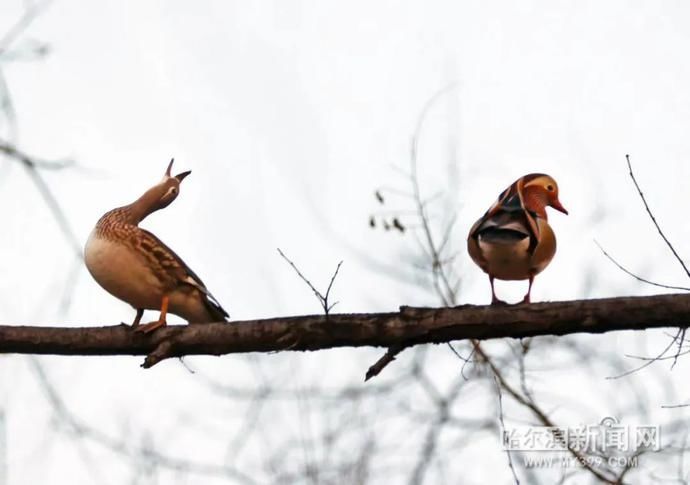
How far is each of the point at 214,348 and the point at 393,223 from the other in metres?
2.27

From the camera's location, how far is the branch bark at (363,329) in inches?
150

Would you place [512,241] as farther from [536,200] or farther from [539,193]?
[539,193]

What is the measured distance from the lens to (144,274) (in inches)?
188

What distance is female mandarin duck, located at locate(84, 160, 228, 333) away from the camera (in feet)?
15.5

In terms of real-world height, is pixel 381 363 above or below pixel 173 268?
below

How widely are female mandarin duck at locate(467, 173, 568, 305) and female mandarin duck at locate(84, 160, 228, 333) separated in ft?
4.52

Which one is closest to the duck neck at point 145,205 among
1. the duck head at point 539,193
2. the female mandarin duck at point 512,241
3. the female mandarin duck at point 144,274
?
the female mandarin duck at point 144,274

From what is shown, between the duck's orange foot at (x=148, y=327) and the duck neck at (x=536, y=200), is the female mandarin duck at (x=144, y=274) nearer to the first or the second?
the duck's orange foot at (x=148, y=327)

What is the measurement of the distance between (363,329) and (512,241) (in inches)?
44.4

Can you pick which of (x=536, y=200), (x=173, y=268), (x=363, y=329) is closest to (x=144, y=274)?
(x=173, y=268)

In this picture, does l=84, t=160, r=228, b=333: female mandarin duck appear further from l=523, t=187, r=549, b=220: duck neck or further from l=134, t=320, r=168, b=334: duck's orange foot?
l=523, t=187, r=549, b=220: duck neck

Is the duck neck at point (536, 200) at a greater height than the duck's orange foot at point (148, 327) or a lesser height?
greater

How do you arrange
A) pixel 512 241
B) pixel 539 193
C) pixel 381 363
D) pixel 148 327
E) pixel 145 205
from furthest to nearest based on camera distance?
pixel 539 193
pixel 145 205
pixel 512 241
pixel 148 327
pixel 381 363

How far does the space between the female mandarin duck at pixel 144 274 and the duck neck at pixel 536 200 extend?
1814 mm
